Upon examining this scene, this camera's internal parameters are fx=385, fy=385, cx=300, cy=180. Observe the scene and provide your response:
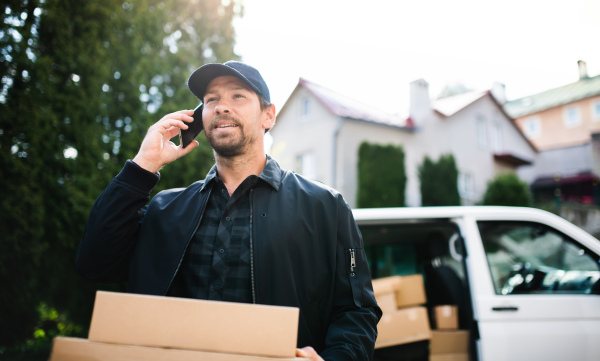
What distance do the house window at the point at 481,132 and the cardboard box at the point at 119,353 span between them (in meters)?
22.5

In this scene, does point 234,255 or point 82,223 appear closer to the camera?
point 234,255

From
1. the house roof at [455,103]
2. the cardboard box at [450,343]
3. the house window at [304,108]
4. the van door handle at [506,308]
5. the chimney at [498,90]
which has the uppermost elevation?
the chimney at [498,90]

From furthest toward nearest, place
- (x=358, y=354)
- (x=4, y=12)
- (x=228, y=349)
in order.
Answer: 1. (x=4, y=12)
2. (x=358, y=354)
3. (x=228, y=349)

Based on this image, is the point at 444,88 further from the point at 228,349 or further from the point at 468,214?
the point at 228,349

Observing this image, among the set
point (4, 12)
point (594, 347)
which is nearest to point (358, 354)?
point (594, 347)

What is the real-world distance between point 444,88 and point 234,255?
117 feet

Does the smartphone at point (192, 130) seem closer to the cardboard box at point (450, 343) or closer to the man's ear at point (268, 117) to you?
the man's ear at point (268, 117)

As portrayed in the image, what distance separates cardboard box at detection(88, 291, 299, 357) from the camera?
1159mm

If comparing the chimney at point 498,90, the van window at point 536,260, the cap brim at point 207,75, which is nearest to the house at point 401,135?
the chimney at point 498,90

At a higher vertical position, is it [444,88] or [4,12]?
[444,88]

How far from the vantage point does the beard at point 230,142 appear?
1.88 meters

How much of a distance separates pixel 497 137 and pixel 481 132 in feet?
5.94

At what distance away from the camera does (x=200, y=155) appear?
6266 mm

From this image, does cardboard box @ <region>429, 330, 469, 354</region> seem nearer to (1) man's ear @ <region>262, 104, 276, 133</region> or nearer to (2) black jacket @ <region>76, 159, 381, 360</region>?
(2) black jacket @ <region>76, 159, 381, 360</region>
